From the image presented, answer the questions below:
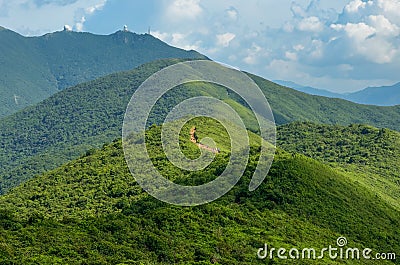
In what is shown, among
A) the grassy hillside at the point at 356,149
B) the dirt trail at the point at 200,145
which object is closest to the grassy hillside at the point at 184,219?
the dirt trail at the point at 200,145

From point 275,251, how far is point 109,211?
22.6m

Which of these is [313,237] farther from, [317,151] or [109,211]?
[317,151]

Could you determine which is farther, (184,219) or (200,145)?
(200,145)

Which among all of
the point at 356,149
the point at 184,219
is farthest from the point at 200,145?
the point at 356,149

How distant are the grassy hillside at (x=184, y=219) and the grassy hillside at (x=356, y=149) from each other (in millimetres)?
19128

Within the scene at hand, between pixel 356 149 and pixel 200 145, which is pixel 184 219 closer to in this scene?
pixel 200 145

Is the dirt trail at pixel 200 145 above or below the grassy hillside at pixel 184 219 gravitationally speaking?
→ above

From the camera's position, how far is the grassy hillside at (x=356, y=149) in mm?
72512

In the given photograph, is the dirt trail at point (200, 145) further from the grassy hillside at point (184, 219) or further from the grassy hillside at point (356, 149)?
the grassy hillside at point (356, 149)

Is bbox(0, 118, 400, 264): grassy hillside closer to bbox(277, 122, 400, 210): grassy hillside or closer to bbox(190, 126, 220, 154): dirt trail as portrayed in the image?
bbox(190, 126, 220, 154): dirt trail

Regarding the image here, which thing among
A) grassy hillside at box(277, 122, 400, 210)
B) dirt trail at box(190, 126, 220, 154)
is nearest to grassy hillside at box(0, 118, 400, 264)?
dirt trail at box(190, 126, 220, 154)

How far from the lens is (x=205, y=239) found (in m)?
35.8

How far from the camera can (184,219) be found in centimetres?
3806

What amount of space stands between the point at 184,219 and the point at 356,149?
57.6 m
